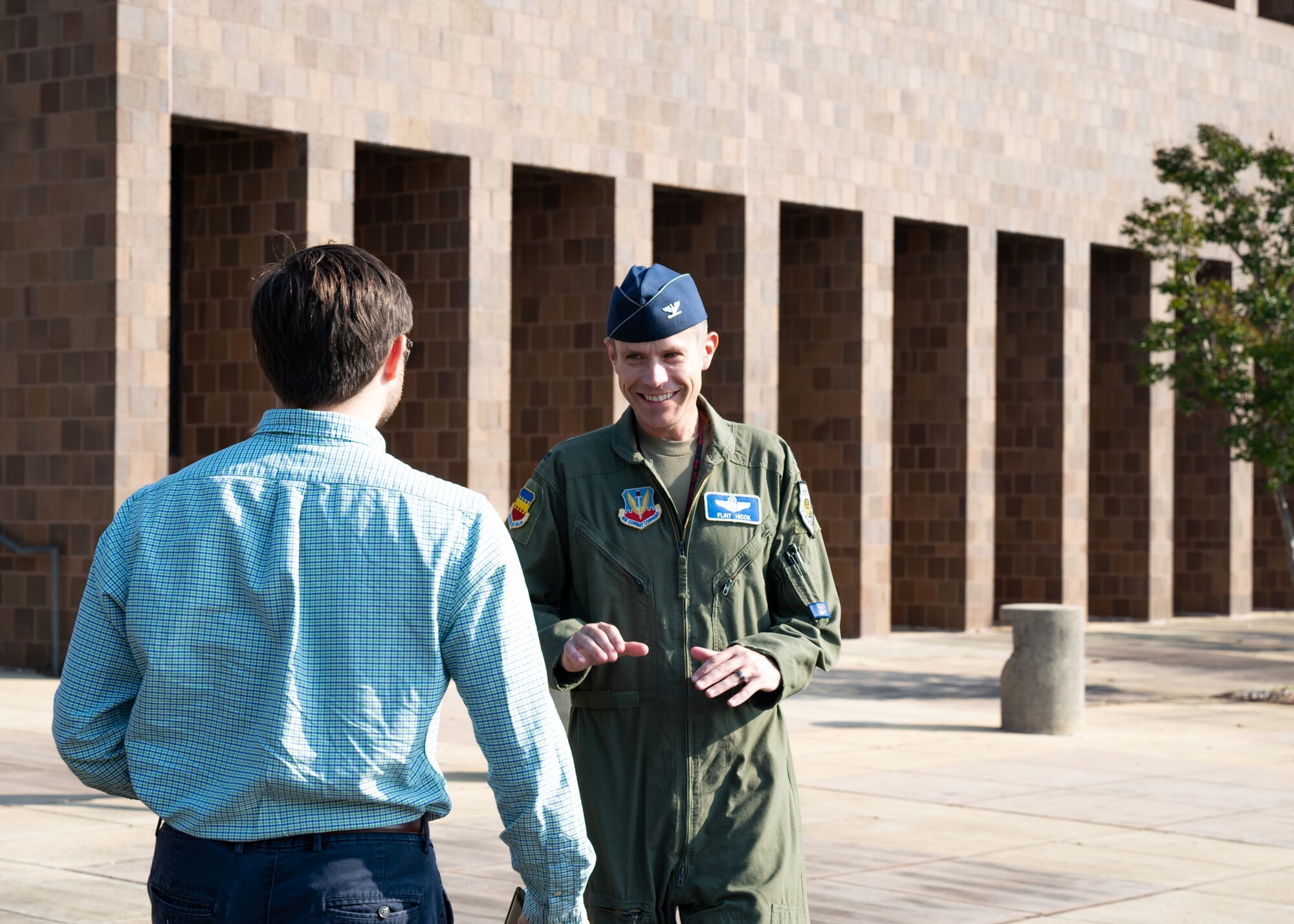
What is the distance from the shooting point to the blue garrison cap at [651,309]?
4453 mm

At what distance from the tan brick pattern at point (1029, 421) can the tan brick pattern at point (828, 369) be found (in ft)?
10.8

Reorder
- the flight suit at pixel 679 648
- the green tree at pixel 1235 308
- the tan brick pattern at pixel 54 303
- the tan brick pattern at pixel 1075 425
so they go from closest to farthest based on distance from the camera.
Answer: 1. the flight suit at pixel 679 648
2. the tan brick pattern at pixel 54 303
3. the green tree at pixel 1235 308
4. the tan brick pattern at pixel 1075 425

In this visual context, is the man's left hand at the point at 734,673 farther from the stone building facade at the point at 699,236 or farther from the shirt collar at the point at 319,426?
the stone building facade at the point at 699,236

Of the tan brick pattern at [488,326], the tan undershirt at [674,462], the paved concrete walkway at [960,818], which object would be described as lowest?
the paved concrete walkway at [960,818]

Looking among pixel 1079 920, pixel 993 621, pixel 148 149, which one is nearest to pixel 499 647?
pixel 1079 920

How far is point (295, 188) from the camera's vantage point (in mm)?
17922

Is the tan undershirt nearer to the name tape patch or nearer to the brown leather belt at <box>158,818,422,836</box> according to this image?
the name tape patch

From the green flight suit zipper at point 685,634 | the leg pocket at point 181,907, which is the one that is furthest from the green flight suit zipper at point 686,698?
the leg pocket at point 181,907

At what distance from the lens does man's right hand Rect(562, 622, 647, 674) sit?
401 cm

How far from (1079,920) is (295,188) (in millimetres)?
12040

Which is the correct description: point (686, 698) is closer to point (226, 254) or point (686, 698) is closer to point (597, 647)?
point (597, 647)

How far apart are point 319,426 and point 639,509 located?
144 cm

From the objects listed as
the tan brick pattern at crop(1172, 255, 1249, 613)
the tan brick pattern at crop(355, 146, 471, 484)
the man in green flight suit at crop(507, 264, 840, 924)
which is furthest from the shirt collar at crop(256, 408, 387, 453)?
the tan brick pattern at crop(1172, 255, 1249, 613)

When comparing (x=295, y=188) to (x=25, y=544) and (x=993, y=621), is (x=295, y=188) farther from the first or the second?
(x=993, y=621)
